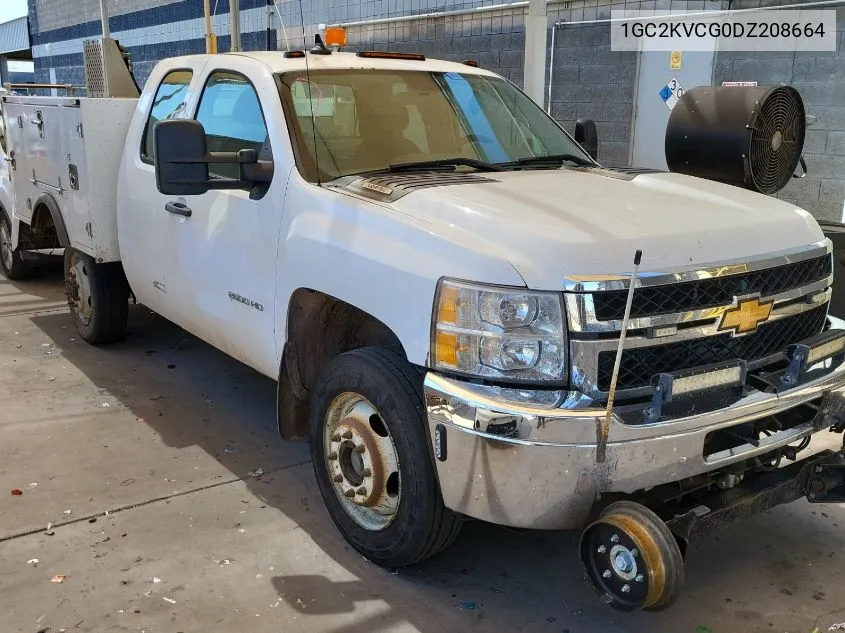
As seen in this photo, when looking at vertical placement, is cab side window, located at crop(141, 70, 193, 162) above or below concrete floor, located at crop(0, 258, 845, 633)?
above

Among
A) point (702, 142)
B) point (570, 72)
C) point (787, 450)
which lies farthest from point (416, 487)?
point (570, 72)

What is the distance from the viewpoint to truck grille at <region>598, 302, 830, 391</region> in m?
2.83

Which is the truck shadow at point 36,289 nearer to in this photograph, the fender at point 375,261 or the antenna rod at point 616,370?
the fender at point 375,261

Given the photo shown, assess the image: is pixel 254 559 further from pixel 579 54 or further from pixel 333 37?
pixel 579 54

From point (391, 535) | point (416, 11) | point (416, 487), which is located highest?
point (416, 11)

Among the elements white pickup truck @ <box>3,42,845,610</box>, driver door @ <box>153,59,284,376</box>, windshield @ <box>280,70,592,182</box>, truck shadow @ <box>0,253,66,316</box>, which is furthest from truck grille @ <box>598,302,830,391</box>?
truck shadow @ <box>0,253,66,316</box>

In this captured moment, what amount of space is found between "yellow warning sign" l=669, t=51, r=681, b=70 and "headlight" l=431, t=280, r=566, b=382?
6.79 m

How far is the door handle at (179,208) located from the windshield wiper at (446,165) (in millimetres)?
1334

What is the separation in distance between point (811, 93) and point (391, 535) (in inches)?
252

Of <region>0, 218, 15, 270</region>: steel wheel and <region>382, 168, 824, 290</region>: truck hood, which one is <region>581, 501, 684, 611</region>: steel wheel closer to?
<region>382, 168, 824, 290</region>: truck hood

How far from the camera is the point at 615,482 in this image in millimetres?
2734

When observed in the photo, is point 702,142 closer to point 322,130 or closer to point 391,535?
point 322,130

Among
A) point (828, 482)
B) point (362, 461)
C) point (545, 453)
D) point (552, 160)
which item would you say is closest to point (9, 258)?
point (552, 160)

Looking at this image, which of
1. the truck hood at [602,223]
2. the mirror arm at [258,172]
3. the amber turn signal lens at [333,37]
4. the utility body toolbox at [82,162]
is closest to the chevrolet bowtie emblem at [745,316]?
the truck hood at [602,223]
